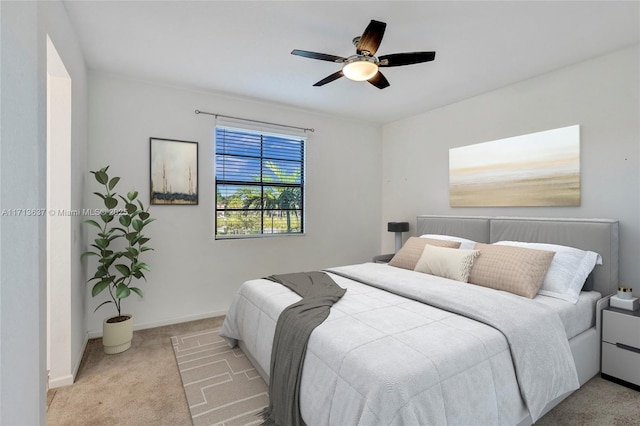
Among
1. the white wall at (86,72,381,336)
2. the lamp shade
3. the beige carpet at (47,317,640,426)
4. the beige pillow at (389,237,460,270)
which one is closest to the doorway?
the beige carpet at (47,317,640,426)

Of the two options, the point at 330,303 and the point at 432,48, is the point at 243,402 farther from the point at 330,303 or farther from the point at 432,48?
the point at 432,48

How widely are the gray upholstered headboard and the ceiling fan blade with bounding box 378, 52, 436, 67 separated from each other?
203cm

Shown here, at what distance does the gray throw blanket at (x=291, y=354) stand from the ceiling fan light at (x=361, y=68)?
174 centimetres

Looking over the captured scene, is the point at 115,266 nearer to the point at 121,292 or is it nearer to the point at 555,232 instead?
the point at 121,292

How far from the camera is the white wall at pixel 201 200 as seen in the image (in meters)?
3.27

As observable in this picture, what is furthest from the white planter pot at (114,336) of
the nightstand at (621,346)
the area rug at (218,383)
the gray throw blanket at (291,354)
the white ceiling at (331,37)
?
the nightstand at (621,346)

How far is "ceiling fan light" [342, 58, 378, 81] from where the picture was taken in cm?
229

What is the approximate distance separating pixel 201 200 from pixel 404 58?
2710 mm

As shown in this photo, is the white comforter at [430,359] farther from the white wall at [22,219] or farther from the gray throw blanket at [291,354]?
the white wall at [22,219]

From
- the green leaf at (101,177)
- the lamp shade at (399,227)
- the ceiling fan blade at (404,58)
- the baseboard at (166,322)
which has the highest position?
the ceiling fan blade at (404,58)

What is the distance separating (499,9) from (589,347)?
101 inches

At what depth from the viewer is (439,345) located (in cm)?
151

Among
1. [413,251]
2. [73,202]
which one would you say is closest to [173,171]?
[73,202]

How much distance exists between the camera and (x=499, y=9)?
7.07 feet
